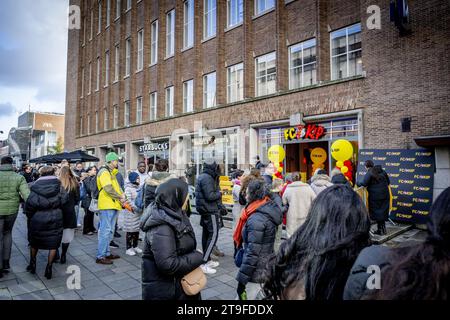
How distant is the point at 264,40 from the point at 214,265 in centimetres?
1155

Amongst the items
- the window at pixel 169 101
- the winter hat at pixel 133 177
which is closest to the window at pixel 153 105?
the window at pixel 169 101

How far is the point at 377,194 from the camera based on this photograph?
7.46m

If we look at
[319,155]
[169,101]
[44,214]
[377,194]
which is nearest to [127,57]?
[169,101]

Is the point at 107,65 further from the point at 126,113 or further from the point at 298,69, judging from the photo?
the point at 298,69

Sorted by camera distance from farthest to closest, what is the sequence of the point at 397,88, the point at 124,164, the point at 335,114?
1. the point at 124,164
2. the point at 335,114
3. the point at 397,88

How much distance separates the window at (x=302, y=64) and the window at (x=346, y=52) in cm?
81

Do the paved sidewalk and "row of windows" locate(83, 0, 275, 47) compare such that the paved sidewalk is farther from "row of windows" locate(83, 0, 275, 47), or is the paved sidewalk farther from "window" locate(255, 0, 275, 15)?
"row of windows" locate(83, 0, 275, 47)

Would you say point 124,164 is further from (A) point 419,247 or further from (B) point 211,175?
(A) point 419,247

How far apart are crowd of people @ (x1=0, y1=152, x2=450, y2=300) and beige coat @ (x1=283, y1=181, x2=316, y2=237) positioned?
0.06ft

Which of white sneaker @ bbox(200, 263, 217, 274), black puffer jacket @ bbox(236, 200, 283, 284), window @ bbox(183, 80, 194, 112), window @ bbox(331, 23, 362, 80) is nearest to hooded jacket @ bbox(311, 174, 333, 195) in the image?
white sneaker @ bbox(200, 263, 217, 274)

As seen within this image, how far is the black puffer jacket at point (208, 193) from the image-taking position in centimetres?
533

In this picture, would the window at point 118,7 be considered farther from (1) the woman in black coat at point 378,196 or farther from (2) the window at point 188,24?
(1) the woman in black coat at point 378,196

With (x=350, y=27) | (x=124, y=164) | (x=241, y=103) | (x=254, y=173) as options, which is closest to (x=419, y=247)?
(x=254, y=173)

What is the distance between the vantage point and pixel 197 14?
1700 centimetres
